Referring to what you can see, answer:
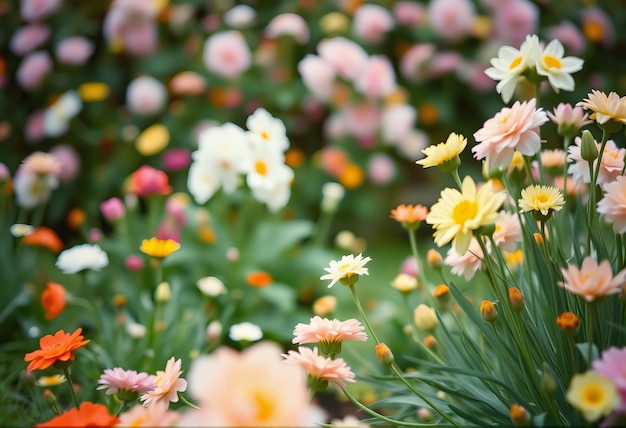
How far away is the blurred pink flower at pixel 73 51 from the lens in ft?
7.45

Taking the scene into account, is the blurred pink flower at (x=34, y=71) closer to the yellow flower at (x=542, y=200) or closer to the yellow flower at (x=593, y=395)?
the yellow flower at (x=542, y=200)

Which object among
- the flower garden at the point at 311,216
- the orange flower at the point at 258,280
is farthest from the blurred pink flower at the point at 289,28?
the orange flower at the point at 258,280

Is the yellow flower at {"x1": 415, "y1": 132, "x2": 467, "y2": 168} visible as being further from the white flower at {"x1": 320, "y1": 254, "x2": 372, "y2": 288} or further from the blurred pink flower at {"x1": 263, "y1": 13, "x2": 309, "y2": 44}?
the blurred pink flower at {"x1": 263, "y1": 13, "x2": 309, "y2": 44}

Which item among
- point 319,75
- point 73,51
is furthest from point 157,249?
point 73,51

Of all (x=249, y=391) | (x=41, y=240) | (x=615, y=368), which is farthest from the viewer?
(x=41, y=240)

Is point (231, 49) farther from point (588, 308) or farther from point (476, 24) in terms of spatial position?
point (588, 308)

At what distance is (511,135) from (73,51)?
196 cm

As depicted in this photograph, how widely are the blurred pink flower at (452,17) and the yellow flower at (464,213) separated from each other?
5.79 ft

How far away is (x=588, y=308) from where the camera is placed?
0.70 meters

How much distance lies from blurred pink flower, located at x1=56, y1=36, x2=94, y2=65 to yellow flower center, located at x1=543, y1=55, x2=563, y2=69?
1.89 m

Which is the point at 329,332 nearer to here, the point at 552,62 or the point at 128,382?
the point at 128,382

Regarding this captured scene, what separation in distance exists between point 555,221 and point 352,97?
131 centimetres

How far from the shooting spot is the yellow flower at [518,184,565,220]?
0.77m

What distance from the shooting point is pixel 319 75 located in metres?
2.02
